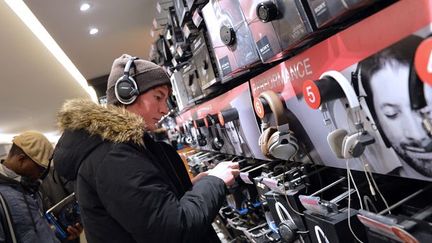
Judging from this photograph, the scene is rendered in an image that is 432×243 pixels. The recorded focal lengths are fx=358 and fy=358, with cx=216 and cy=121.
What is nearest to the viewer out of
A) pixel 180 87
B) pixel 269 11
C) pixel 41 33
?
pixel 269 11

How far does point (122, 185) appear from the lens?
41.7 inches

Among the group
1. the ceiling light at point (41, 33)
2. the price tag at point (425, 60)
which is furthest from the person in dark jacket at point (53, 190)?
the price tag at point (425, 60)

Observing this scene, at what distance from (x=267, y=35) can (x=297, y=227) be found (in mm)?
613

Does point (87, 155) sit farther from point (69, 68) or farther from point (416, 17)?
point (69, 68)

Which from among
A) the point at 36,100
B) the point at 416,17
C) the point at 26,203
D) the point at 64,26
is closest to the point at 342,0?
the point at 416,17

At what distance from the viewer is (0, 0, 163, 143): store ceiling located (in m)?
3.41

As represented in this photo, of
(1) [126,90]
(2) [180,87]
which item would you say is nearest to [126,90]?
(1) [126,90]

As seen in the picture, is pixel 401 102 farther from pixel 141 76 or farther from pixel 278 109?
pixel 141 76

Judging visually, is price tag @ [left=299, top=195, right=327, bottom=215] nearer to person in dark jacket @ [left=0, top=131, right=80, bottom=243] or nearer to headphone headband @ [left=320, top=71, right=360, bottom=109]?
headphone headband @ [left=320, top=71, right=360, bottom=109]

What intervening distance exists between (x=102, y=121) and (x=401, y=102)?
2.91 ft

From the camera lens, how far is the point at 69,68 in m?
5.69

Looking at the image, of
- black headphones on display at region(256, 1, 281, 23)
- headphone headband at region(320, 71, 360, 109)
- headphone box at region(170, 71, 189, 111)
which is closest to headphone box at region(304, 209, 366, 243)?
headphone headband at region(320, 71, 360, 109)

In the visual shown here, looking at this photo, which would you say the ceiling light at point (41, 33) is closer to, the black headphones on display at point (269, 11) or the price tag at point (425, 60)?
the black headphones on display at point (269, 11)

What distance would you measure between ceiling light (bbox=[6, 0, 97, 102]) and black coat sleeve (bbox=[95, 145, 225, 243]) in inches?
37.1
